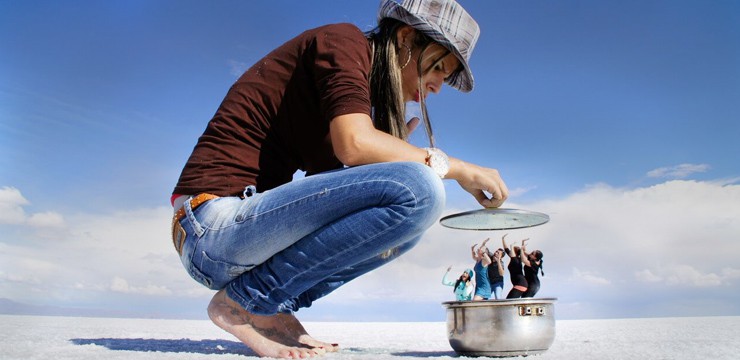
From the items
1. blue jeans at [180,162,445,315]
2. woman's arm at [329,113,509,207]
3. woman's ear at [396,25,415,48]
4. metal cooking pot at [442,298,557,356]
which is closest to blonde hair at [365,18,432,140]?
woman's ear at [396,25,415,48]

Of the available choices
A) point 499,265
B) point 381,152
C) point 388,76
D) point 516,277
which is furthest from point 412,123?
point 499,265

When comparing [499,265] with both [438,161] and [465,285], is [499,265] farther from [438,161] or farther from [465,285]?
[438,161]

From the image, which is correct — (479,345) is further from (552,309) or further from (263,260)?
(263,260)

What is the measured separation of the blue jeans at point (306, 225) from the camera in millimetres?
1950

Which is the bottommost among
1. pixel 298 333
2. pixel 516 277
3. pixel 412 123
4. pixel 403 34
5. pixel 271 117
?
pixel 298 333

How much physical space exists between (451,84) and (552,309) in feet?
3.83

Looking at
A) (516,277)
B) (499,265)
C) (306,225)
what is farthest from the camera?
(499,265)

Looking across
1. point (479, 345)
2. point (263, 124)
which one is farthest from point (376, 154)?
point (479, 345)

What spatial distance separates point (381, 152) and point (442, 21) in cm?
68

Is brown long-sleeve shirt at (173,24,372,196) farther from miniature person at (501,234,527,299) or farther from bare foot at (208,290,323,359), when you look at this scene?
miniature person at (501,234,527,299)

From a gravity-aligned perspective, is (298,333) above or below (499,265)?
below

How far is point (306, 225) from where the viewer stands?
1976mm

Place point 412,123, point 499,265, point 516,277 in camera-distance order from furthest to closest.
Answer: point 499,265, point 516,277, point 412,123

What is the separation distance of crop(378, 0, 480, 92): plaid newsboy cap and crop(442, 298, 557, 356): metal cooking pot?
41.1 inches
